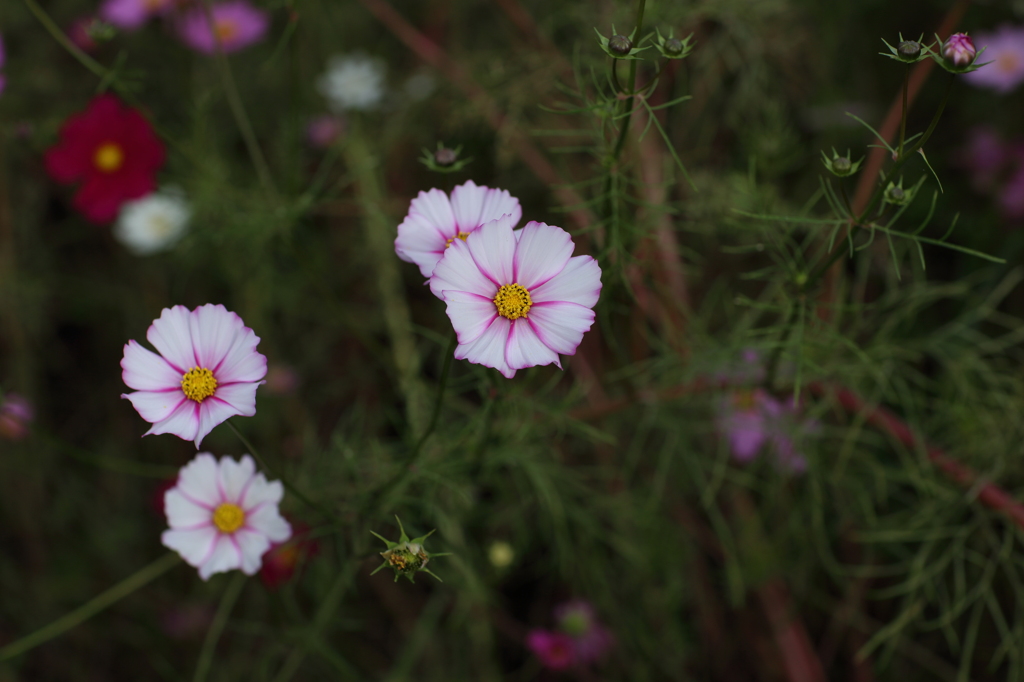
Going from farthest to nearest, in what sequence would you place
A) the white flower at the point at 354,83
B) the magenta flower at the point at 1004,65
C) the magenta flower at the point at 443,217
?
the white flower at the point at 354,83, the magenta flower at the point at 1004,65, the magenta flower at the point at 443,217

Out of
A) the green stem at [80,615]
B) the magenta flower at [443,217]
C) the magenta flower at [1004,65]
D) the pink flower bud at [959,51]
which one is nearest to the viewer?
the pink flower bud at [959,51]

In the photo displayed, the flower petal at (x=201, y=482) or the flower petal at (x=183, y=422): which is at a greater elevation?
the flower petal at (x=201, y=482)

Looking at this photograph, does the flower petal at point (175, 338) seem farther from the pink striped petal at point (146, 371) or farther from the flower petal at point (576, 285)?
the flower petal at point (576, 285)

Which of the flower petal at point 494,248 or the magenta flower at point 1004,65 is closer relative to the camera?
the flower petal at point 494,248

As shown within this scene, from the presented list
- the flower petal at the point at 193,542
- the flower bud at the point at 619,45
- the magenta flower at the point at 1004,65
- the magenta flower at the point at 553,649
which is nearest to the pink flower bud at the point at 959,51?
the flower bud at the point at 619,45

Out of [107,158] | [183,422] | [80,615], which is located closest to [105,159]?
[107,158]

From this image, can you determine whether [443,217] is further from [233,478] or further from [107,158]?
[107,158]

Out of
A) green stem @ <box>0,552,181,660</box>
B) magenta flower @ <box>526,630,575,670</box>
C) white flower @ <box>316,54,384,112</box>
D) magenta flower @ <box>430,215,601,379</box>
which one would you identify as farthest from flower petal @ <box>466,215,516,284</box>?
white flower @ <box>316,54,384,112</box>

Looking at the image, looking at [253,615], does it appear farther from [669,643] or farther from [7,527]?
[669,643]
